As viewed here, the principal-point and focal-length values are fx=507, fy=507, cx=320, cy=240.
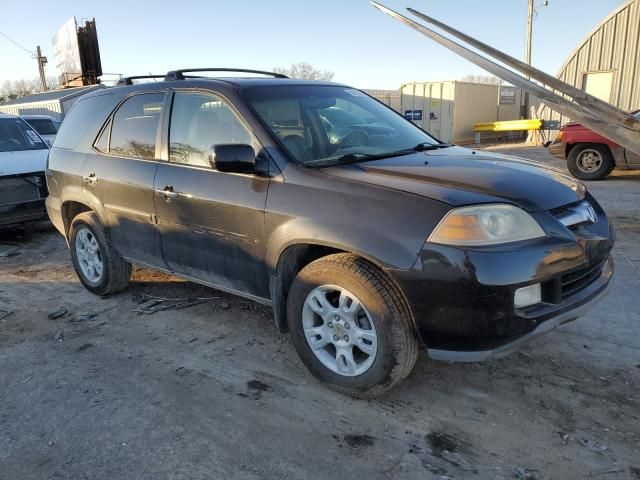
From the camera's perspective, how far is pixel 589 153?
10312 millimetres

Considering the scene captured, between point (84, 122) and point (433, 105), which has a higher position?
point (433, 105)

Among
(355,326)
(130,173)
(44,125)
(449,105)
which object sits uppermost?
(449,105)

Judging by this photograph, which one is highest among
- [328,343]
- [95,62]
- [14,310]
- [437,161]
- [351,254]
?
[95,62]

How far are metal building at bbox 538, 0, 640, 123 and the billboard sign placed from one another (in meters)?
26.2

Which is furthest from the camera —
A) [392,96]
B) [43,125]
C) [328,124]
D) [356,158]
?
[392,96]

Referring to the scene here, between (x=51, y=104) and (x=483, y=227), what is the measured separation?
27026 mm

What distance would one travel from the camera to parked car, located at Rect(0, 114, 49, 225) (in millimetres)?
6941

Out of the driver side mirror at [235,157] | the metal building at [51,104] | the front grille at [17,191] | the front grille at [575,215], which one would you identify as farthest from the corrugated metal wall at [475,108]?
the driver side mirror at [235,157]

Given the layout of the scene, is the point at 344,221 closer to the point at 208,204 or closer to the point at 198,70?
the point at 208,204

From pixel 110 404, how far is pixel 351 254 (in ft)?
5.59

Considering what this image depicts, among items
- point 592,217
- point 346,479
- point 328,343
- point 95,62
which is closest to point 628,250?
point 592,217

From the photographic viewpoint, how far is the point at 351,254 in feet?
9.28

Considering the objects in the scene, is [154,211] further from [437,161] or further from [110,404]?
[437,161]

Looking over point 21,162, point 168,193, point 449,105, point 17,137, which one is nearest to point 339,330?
point 168,193
